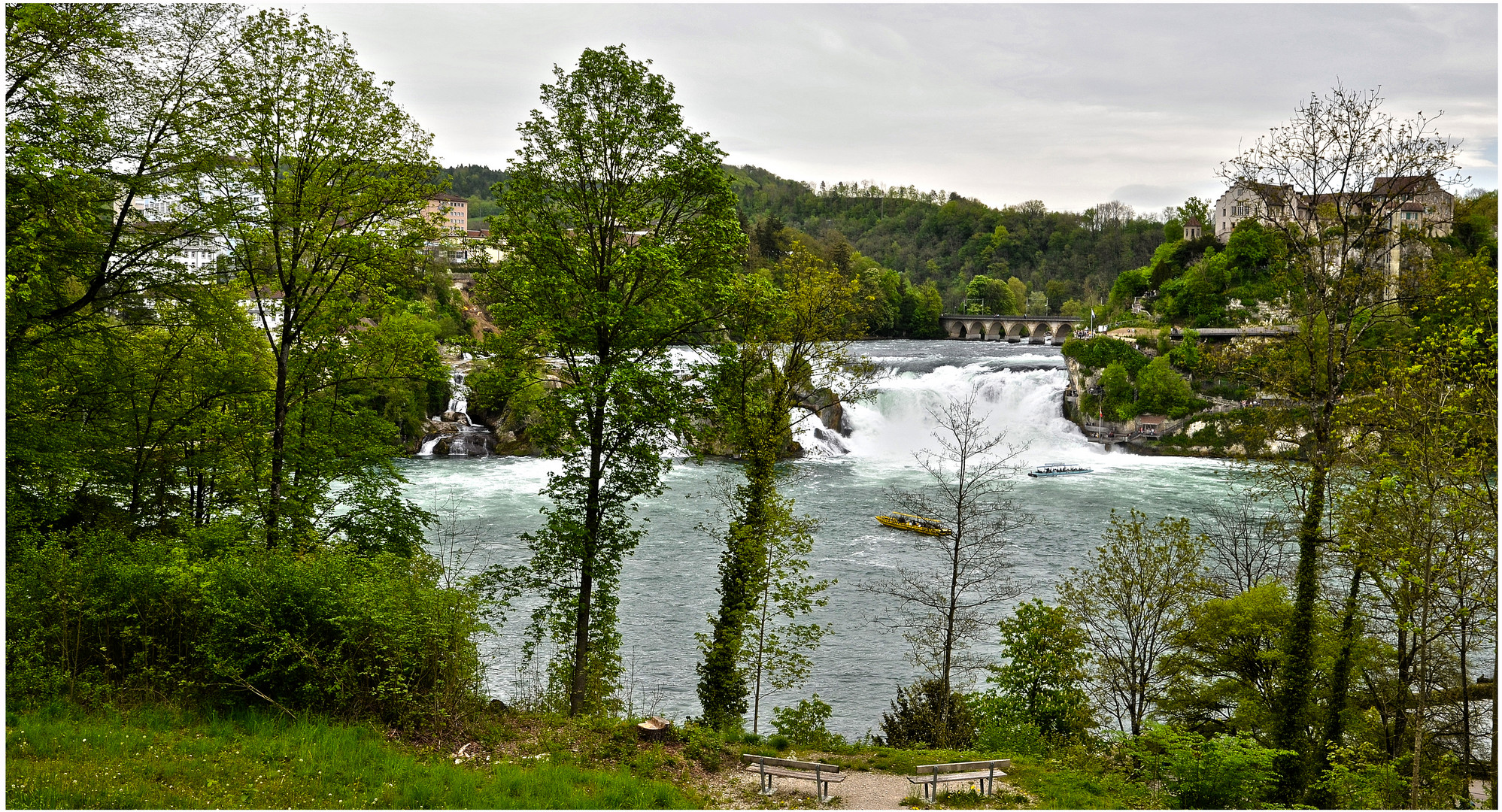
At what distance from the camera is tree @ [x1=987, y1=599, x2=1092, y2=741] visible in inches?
522

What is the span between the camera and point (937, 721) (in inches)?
549

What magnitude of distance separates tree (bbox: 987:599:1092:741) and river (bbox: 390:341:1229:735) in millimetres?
3599

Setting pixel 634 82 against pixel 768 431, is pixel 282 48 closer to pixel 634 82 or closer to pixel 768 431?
pixel 634 82

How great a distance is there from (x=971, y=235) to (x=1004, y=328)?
41.0m

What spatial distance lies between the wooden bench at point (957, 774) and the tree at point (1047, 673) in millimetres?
4297

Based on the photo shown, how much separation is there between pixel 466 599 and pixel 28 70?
7128 millimetres

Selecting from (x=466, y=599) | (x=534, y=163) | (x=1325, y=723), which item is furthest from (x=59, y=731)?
(x=1325, y=723)

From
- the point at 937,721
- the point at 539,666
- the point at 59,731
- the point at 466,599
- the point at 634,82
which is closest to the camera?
the point at 59,731

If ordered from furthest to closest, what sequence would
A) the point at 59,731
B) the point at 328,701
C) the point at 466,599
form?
the point at 466,599, the point at 328,701, the point at 59,731

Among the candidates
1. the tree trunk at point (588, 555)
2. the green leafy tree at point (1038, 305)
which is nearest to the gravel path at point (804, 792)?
the tree trunk at point (588, 555)

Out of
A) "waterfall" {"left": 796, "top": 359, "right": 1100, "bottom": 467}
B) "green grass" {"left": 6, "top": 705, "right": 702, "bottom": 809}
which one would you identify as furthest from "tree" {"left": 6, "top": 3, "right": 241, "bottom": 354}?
"waterfall" {"left": 796, "top": 359, "right": 1100, "bottom": 467}

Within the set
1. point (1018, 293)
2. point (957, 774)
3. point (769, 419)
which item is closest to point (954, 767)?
point (957, 774)

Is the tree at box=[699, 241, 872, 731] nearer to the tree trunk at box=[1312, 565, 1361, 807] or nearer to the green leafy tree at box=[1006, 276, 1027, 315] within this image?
the tree trunk at box=[1312, 565, 1361, 807]

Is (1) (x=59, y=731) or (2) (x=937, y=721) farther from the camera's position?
(2) (x=937, y=721)
